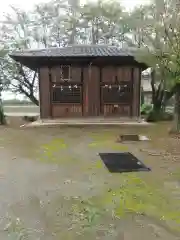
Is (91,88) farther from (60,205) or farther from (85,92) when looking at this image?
(60,205)

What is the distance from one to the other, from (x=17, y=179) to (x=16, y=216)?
149cm

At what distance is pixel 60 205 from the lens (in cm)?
342

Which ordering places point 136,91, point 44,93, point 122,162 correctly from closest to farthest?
1. point 122,162
2. point 44,93
3. point 136,91

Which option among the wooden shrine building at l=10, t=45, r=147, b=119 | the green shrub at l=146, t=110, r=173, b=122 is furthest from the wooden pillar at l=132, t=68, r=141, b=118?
the green shrub at l=146, t=110, r=173, b=122

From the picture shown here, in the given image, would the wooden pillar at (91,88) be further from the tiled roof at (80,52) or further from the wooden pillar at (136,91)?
the wooden pillar at (136,91)

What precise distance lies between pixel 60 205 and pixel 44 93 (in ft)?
34.2

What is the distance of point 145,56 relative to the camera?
954cm

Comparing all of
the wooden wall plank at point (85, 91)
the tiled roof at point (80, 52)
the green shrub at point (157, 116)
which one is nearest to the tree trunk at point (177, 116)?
the tiled roof at point (80, 52)

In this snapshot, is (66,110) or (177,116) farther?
(66,110)

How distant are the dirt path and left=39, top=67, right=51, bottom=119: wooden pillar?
745 cm

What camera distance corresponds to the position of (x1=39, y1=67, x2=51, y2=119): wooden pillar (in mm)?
13305

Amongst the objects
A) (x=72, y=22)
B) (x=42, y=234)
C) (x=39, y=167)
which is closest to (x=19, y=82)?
(x=72, y=22)

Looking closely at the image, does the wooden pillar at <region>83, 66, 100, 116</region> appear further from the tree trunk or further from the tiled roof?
the tree trunk

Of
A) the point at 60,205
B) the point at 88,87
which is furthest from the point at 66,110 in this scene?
the point at 60,205
